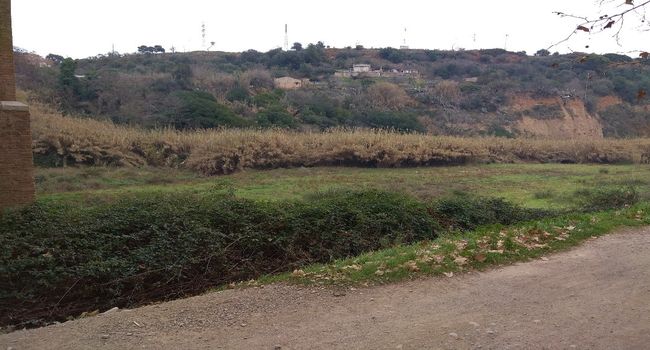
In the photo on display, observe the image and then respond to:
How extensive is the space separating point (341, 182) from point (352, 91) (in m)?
27.5

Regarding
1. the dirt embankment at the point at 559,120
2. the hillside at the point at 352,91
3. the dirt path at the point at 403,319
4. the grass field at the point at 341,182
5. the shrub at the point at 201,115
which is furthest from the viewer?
the dirt embankment at the point at 559,120

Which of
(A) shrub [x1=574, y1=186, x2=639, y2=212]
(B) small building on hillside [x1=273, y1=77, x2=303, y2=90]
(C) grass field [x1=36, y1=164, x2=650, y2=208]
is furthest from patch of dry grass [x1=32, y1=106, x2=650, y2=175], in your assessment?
(B) small building on hillside [x1=273, y1=77, x2=303, y2=90]

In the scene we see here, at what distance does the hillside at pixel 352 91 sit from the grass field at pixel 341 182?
29.8 feet

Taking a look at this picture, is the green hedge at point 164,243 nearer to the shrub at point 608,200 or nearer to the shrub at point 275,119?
the shrub at point 608,200

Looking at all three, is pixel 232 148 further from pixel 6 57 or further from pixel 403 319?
pixel 403 319

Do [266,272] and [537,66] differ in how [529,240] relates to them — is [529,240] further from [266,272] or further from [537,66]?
[537,66]

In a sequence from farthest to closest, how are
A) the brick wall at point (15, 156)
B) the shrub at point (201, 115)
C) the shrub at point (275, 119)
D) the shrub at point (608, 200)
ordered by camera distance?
the shrub at point (275, 119) → the shrub at point (201, 115) → the shrub at point (608, 200) → the brick wall at point (15, 156)

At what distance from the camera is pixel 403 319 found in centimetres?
584

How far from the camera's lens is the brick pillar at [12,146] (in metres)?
9.77

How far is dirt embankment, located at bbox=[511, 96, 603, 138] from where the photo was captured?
151 feet

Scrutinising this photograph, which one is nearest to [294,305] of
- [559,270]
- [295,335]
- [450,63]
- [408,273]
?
[295,335]

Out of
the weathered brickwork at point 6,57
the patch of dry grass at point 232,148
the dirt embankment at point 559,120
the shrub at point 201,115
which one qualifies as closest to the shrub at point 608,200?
the patch of dry grass at point 232,148

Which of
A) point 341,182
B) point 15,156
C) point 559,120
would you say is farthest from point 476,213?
point 559,120

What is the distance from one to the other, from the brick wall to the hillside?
20.0 metres
